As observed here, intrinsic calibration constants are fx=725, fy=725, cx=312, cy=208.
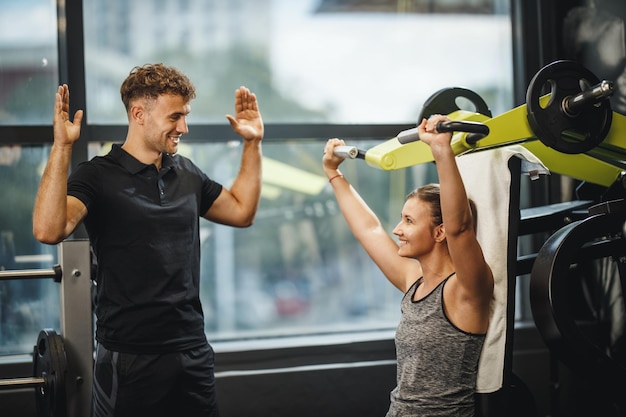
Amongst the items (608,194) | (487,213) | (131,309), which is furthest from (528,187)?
(131,309)

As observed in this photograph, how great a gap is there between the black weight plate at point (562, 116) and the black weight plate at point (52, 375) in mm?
1476

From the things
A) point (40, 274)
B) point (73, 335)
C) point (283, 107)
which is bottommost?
point (73, 335)

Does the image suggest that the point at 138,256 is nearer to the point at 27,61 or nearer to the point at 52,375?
the point at 52,375

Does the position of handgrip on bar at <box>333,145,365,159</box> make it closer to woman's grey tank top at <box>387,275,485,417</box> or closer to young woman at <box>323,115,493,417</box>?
young woman at <box>323,115,493,417</box>

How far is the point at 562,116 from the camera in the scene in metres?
1.99

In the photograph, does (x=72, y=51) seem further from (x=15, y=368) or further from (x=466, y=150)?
(x=466, y=150)

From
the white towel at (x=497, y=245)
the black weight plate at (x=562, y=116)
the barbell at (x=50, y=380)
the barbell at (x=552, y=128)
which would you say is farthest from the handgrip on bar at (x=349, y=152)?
the barbell at (x=50, y=380)

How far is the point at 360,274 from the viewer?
3393 millimetres

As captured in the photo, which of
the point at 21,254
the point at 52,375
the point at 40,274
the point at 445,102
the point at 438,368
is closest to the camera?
the point at 438,368

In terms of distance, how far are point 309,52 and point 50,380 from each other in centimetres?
190

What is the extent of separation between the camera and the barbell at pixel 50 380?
204 centimetres

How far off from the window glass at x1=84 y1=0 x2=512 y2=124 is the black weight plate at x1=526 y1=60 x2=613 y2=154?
1.44 metres

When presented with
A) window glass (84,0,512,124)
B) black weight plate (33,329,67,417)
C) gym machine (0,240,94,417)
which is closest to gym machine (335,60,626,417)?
gym machine (0,240,94,417)

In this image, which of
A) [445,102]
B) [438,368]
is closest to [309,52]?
[445,102]
